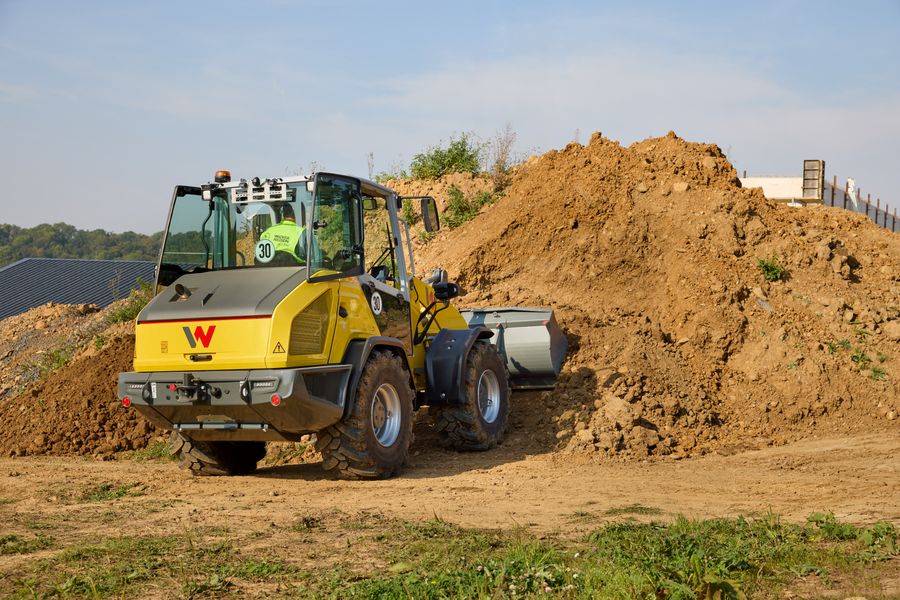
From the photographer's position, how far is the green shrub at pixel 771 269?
12.0 meters

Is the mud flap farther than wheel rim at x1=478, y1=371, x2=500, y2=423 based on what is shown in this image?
No

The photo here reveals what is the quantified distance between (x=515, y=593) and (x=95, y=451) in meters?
7.79

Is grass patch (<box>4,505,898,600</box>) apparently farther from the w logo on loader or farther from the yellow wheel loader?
the w logo on loader

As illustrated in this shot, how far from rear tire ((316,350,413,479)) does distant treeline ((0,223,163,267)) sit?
43.2 metres

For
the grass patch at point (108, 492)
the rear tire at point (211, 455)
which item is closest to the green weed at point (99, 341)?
the rear tire at point (211, 455)

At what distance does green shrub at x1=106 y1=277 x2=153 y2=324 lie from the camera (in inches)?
516

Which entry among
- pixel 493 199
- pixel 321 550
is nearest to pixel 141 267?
pixel 493 199

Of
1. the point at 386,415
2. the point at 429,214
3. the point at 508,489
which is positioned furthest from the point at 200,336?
the point at 508,489

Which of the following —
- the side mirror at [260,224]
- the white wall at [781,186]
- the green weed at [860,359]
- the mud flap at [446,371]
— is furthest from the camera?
the white wall at [781,186]

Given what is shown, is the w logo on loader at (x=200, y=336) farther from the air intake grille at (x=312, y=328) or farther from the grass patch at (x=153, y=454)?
the grass patch at (x=153, y=454)

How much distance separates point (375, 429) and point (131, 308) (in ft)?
26.6

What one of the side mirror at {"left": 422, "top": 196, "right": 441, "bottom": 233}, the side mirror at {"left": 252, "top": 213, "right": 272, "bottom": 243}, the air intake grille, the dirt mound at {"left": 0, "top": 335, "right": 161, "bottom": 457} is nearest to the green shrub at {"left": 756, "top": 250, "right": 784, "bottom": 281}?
A: the side mirror at {"left": 422, "top": 196, "right": 441, "bottom": 233}

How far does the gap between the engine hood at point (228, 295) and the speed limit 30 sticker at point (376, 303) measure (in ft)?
3.44

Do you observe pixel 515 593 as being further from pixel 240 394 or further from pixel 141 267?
pixel 141 267
